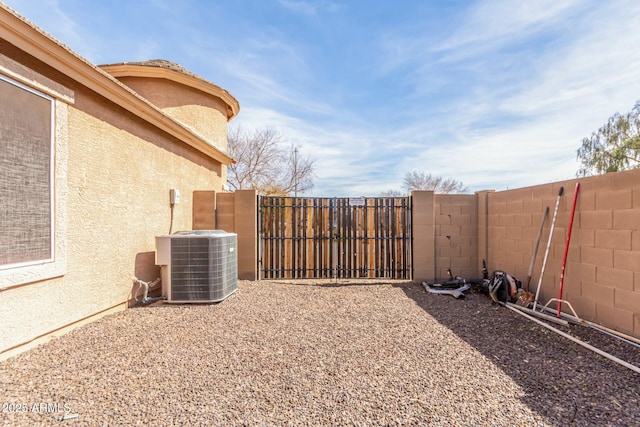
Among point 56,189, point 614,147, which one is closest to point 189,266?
point 56,189

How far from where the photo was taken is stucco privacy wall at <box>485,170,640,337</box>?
123 inches

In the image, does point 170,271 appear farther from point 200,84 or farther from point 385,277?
point 200,84

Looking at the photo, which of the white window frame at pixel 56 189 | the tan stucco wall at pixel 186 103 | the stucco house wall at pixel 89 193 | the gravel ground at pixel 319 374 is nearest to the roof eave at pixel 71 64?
the stucco house wall at pixel 89 193

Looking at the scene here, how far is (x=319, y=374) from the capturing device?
2406 millimetres

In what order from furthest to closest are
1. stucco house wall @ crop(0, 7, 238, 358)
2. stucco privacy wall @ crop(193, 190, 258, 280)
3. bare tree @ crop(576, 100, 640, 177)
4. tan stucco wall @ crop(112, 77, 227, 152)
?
bare tree @ crop(576, 100, 640, 177), tan stucco wall @ crop(112, 77, 227, 152), stucco privacy wall @ crop(193, 190, 258, 280), stucco house wall @ crop(0, 7, 238, 358)

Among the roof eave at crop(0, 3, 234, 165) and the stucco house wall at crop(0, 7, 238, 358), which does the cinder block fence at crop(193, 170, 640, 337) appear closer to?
the stucco house wall at crop(0, 7, 238, 358)

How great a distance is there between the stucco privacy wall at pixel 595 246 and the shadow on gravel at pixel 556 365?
0.38m

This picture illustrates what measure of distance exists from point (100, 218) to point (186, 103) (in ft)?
15.3

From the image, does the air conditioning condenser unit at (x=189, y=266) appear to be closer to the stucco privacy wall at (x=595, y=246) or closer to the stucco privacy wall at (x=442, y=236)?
the stucco privacy wall at (x=442, y=236)

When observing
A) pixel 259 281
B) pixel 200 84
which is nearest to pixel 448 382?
pixel 259 281

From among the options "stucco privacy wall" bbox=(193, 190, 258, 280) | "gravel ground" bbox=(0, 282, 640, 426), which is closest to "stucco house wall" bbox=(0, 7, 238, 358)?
"gravel ground" bbox=(0, 282, 640, 426)

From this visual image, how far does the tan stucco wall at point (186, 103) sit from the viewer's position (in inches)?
274

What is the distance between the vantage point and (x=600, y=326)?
337cm

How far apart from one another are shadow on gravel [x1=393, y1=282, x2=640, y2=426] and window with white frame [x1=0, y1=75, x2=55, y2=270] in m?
4.42
